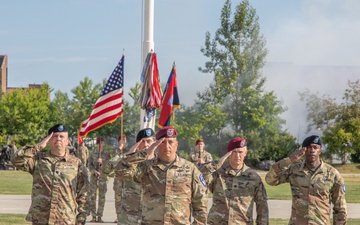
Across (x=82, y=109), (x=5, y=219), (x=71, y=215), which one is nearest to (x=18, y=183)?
(x=5, y=219)

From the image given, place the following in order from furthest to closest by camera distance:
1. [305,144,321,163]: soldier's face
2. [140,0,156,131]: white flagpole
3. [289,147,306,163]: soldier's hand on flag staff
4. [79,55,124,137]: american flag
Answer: [140,0,156,131]: white flagpole, [79,55,124,137]: american flag, [305,144,321,163]: soldier's face, [289,147,306,163]: soldier's hand on flag staff

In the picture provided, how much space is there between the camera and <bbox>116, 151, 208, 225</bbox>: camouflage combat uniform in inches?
344

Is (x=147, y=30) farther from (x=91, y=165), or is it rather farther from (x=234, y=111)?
(x=234, y=111)

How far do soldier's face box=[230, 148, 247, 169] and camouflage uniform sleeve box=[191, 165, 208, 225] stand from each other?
1.08 metres

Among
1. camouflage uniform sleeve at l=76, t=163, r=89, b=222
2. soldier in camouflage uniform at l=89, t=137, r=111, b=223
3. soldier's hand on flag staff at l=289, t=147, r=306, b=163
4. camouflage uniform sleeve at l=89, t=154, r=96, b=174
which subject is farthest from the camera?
camouflage uniform sleeve at l=89, t=154, r=96, b=174

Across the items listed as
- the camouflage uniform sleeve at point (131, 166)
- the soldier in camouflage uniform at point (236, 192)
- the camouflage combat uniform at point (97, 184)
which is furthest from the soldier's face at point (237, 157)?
the camouflage combat uniform at point (97, 184)

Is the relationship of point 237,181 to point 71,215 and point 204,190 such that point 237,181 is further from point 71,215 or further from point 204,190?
point 71,215

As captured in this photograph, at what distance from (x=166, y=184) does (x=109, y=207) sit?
47.8 ft

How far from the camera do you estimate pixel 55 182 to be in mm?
10281

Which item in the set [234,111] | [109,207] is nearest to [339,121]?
[234,111]

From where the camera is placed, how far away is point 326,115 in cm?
6519

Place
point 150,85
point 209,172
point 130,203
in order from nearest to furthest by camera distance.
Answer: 1. point 209,172
2. point 130,203
3. point 150,85

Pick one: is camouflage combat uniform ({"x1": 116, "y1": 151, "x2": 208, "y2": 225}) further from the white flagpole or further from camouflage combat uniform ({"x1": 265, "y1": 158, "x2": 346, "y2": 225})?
the white flagpole

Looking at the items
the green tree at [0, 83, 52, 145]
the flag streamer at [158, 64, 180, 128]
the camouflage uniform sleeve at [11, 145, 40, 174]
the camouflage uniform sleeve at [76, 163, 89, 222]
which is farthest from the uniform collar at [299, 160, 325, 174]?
the green tree at [0, 83, 52, 145]
